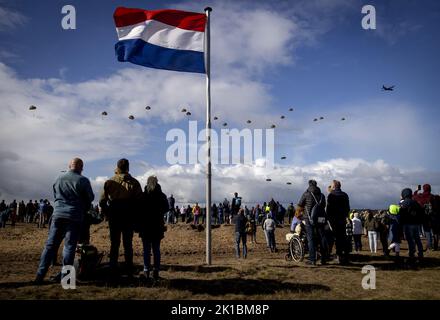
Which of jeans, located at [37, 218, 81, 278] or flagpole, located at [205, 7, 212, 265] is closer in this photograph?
jeans, located at [37, 218, 81, 278]

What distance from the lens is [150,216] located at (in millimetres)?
7359

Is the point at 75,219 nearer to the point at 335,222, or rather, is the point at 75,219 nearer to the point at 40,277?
the point at 40,277

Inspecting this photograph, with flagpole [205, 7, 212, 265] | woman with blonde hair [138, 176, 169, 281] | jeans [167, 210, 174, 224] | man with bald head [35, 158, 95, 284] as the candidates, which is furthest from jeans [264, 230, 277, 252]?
jeans [167, 210, 174, 224]

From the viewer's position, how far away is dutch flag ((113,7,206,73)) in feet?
35.4

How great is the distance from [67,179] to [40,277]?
1.99 metres

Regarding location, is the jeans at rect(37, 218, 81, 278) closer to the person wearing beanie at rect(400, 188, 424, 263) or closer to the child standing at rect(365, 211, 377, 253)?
the person wearing beanie at rect(400, 188, 424, 263)

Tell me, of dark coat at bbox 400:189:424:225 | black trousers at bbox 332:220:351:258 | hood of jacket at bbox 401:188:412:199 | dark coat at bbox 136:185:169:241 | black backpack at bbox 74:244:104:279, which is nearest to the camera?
black backpack at bbox 74:244:104:279

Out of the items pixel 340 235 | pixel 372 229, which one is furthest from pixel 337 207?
pixel 372 229

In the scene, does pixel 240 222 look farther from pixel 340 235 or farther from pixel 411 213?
pixel 411 213

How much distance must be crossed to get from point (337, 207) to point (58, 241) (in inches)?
295

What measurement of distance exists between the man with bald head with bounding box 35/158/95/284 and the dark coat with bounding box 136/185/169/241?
1.10 metres
